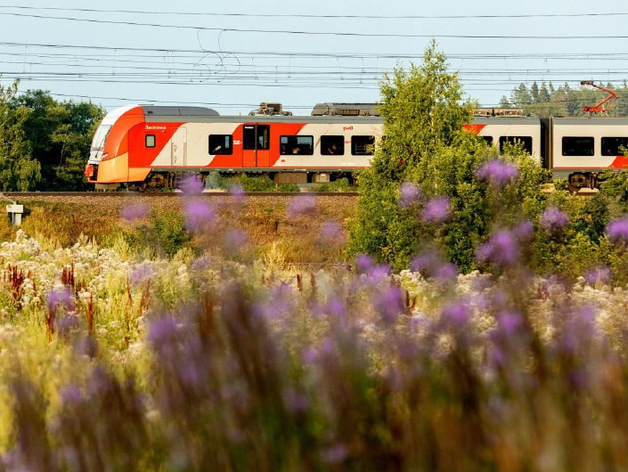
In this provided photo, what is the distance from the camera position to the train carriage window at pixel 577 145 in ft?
110

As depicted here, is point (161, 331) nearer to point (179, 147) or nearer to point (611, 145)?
point (179, 147)

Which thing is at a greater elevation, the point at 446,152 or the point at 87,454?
the point at 446,152

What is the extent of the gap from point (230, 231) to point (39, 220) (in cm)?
2240

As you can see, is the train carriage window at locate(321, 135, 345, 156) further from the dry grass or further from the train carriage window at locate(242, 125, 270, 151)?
the dry grass

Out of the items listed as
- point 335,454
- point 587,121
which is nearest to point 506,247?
point 335,454

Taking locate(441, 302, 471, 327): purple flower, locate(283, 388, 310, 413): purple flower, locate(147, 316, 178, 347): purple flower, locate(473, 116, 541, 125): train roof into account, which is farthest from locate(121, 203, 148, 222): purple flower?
locate(473, 116, 541, 125): train roof

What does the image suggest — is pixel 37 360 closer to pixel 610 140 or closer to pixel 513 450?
pixel 513 450

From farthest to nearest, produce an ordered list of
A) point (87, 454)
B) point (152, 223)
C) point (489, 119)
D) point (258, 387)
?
point (489, 119)
point (152, 223)
point (258, 387)
point (87, 454)

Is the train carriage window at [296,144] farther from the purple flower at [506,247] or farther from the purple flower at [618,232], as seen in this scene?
the purple flower at [506,247]

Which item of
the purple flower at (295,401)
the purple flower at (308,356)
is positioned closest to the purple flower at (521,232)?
the purple flower at (308,356)

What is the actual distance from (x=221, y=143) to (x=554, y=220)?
16.9m

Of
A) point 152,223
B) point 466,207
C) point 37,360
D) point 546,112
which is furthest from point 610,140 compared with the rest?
point 546,112

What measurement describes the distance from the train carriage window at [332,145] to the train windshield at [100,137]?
253 inches

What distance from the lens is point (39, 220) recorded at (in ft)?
82.9
